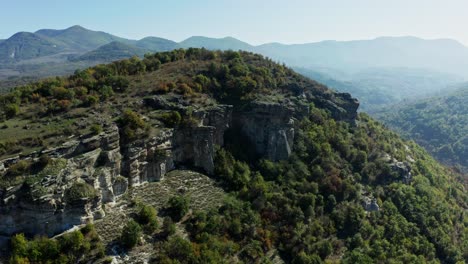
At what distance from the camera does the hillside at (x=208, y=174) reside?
1224 inches

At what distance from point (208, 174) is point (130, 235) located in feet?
51.6

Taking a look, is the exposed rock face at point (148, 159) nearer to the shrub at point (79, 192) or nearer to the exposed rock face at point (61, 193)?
the exposed rock face at point (61, 193)

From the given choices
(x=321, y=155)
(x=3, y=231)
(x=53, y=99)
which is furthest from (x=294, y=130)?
(x=3, y=231)

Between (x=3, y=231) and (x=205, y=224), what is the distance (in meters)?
18.1

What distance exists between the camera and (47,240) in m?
28.1

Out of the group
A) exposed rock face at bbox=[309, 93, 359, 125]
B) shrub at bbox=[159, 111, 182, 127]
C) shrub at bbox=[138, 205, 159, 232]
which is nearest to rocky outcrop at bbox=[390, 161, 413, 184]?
exposed rock face at bbox=[309, 93, 359, 125]

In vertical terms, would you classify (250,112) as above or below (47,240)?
above

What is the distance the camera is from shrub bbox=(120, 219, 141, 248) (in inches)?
1220

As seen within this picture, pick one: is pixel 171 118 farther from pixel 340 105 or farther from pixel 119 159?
pixel 340 105

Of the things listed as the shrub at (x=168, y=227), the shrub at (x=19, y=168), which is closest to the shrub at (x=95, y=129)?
the shrub at (x=19, y=168)

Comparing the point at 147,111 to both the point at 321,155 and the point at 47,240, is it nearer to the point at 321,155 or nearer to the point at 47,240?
the point at 47,240

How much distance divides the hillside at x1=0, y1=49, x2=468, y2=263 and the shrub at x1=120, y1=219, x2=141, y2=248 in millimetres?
97

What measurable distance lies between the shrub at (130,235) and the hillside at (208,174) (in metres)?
0.10

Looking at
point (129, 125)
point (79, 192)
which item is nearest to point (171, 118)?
point (129, 125)
